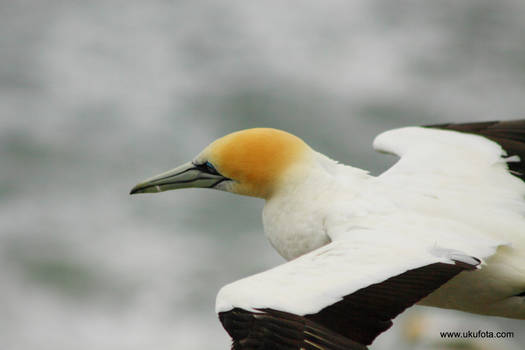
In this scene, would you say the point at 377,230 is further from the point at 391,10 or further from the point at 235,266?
the point at 391,10

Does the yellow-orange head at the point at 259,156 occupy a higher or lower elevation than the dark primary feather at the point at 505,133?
lower

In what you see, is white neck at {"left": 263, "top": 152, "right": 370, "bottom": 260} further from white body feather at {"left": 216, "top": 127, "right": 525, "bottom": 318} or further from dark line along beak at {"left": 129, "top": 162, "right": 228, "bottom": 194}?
dark line along beak at {"left": 129, "top": 162, "right": 228, "bottom": 194}

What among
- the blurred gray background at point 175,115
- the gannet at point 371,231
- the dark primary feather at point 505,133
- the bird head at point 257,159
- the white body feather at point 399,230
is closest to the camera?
the gannet at point 371,231

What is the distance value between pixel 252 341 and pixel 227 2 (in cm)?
1553

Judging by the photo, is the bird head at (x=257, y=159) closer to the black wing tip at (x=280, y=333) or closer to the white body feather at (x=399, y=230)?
the white body feather at (x=399, y=230)

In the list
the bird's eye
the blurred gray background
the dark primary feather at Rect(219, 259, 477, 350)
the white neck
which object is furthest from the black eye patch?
the blurred gray background

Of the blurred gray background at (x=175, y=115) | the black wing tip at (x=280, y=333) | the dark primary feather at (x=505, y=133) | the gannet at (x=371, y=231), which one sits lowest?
the black wing tip at (x=280, y=333)

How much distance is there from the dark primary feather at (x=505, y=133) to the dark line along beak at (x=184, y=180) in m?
2.09

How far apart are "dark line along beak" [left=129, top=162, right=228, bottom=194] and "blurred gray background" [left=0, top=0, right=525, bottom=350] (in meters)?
3.46

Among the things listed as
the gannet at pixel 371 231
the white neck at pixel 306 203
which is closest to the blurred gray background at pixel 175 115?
the gannet at pixel 371 231

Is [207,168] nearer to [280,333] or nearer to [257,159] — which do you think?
[257,159]

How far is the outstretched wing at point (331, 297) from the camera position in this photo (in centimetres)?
359

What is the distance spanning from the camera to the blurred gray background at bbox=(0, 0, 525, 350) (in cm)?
1185

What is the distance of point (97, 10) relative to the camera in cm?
1823
